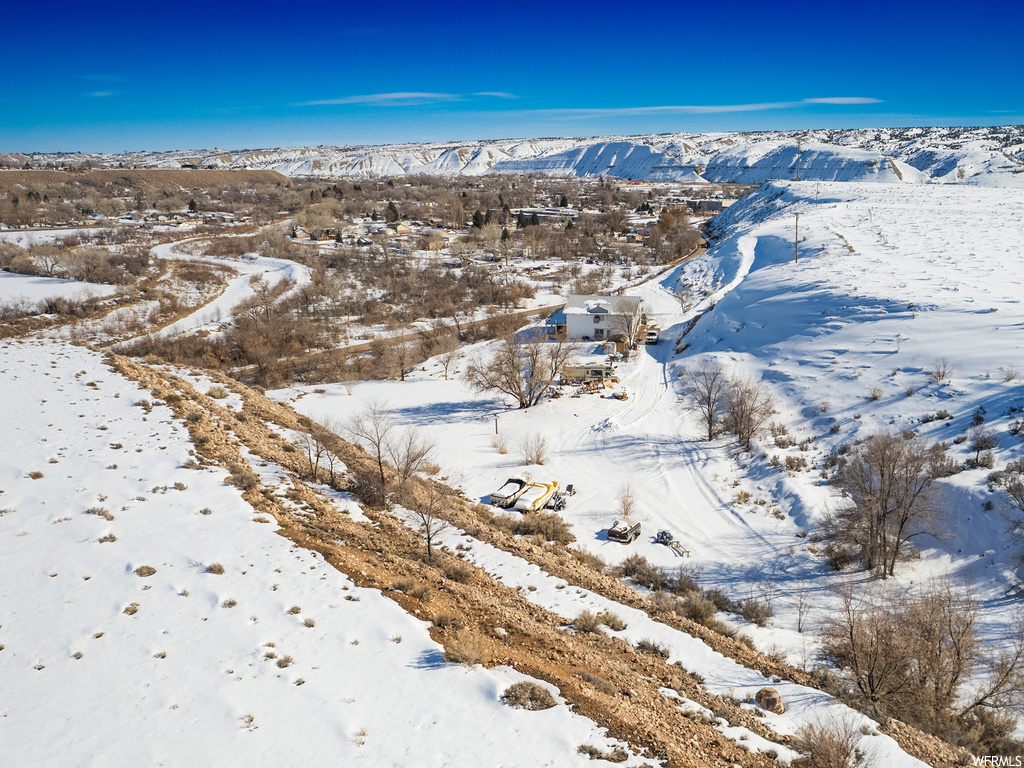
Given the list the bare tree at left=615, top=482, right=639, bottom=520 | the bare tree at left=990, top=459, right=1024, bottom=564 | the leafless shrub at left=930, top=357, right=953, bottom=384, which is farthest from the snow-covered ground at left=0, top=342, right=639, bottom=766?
the leafless shrub at left=930, top=357, right=953, bottom=384

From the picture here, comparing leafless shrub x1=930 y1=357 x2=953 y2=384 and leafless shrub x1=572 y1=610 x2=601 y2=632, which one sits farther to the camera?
leafless shrub x1=930 y1=357 x2=953 y2=384

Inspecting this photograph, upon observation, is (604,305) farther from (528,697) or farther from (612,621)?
(528,697)

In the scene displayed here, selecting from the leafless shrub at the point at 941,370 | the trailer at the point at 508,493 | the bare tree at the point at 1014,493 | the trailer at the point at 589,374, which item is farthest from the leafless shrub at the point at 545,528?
the leafless shrub at the point at 941,370

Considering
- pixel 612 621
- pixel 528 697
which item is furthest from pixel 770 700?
pixel 528 697

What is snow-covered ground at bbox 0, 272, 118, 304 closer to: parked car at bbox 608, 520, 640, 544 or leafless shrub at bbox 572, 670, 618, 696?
parked car at bbox 608, 520, 640, 544

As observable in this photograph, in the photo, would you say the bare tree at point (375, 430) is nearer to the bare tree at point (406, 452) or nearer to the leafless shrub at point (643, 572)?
the bare tree at point (406, 452)
